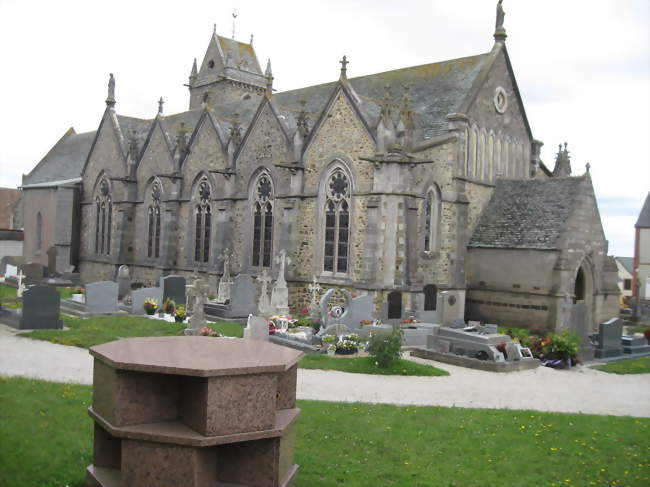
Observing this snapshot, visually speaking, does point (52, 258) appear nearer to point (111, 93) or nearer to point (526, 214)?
point (111, 93)

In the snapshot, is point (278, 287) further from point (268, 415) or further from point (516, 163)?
point (268, 415)

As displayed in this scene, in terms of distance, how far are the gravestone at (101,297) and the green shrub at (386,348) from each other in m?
11.1

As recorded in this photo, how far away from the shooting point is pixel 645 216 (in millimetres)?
47031

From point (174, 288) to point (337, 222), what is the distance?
652 centimetres

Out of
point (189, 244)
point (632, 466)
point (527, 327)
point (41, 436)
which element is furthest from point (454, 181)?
point (41, 436)

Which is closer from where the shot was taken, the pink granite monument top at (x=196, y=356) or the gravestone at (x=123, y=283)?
the pink granite monument top at (x=196, y=356)

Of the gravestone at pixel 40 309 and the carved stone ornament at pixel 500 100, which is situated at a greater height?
the carved stone ornament at pixel 500 100

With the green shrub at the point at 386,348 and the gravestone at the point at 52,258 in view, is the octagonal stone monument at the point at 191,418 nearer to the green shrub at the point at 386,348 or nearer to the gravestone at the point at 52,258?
the green shrub at the point at 386,348

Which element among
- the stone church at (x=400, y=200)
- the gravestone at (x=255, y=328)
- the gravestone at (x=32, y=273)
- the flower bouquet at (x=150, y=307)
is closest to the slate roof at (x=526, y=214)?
the stone church at (x=400, y=200)

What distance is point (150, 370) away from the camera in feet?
18.2

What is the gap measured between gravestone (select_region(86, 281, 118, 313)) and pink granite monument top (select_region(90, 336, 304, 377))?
610 inches

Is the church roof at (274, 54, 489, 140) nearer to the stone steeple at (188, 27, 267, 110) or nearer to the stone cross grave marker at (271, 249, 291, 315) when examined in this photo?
the stone cross grave marker at (271, 249, 291, 315)

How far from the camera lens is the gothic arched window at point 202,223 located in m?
29.9

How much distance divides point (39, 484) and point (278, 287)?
15.8 m
